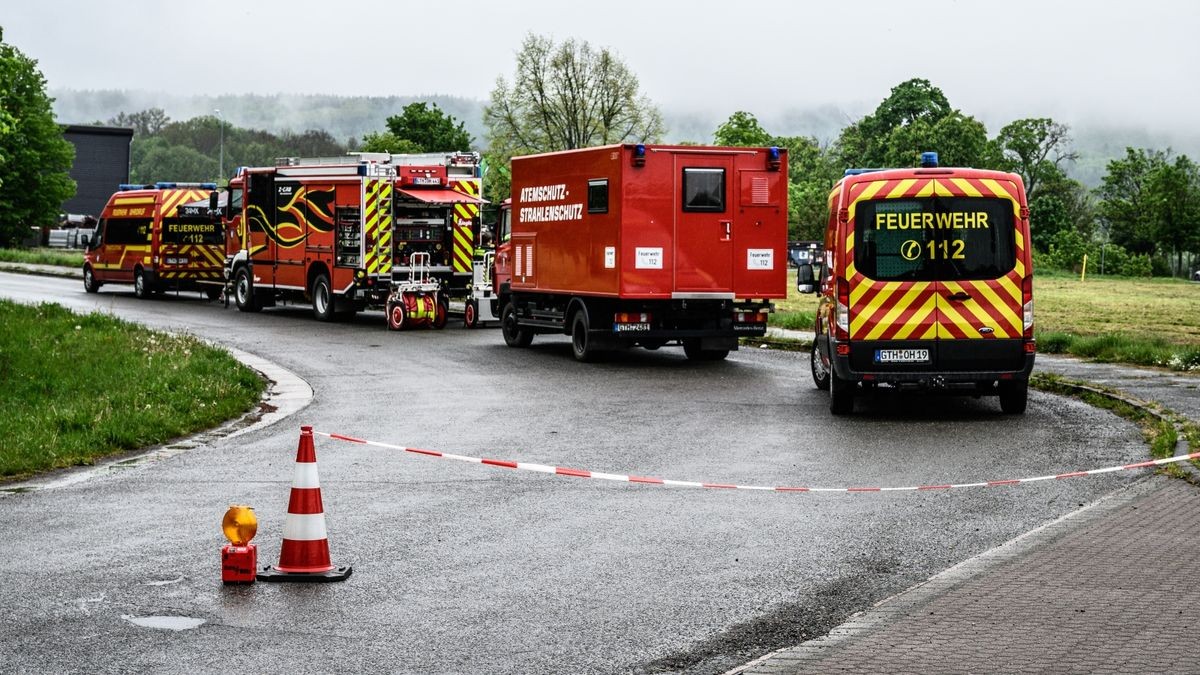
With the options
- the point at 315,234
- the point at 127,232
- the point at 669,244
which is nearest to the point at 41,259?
the point at 127,232

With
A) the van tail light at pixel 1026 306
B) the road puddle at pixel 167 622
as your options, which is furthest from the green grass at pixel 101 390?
the van tail light at pixel 1026 306

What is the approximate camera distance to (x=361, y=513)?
10.2 metres

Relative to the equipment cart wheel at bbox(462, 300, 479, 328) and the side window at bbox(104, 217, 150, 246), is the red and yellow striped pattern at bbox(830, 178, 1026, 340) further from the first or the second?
the side window at bbox(104, 217, 150, 246)

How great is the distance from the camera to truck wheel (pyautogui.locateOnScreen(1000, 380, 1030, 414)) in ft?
53.3

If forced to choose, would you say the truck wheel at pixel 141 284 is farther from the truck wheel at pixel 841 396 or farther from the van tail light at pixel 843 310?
the van tail light at pixel 843 310

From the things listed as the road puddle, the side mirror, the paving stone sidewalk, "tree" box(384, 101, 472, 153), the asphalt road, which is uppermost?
"tree" box(384, 101, 472, 153)

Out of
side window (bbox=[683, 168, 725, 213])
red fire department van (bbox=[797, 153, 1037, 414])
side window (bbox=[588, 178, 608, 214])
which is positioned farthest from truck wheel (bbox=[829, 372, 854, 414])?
side window (bbox=[588, 178, 608, 214])

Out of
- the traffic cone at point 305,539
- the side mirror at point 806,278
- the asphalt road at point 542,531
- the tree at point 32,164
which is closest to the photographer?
the asphalt road at point 542,531

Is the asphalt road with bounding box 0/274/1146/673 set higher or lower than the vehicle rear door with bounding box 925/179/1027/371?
lower

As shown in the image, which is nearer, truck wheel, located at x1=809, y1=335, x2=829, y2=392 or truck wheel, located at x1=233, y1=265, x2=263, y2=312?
truck wheel, located at x1=809, y1=335, x2=829, y2=392

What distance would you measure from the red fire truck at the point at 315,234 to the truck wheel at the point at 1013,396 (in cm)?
1696

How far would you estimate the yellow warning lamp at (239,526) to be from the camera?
7938 millimetres

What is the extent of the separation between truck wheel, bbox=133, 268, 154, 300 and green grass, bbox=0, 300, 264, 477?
16658 millimetres

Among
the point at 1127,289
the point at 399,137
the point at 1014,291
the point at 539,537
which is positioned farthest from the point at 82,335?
the point at 399,137
